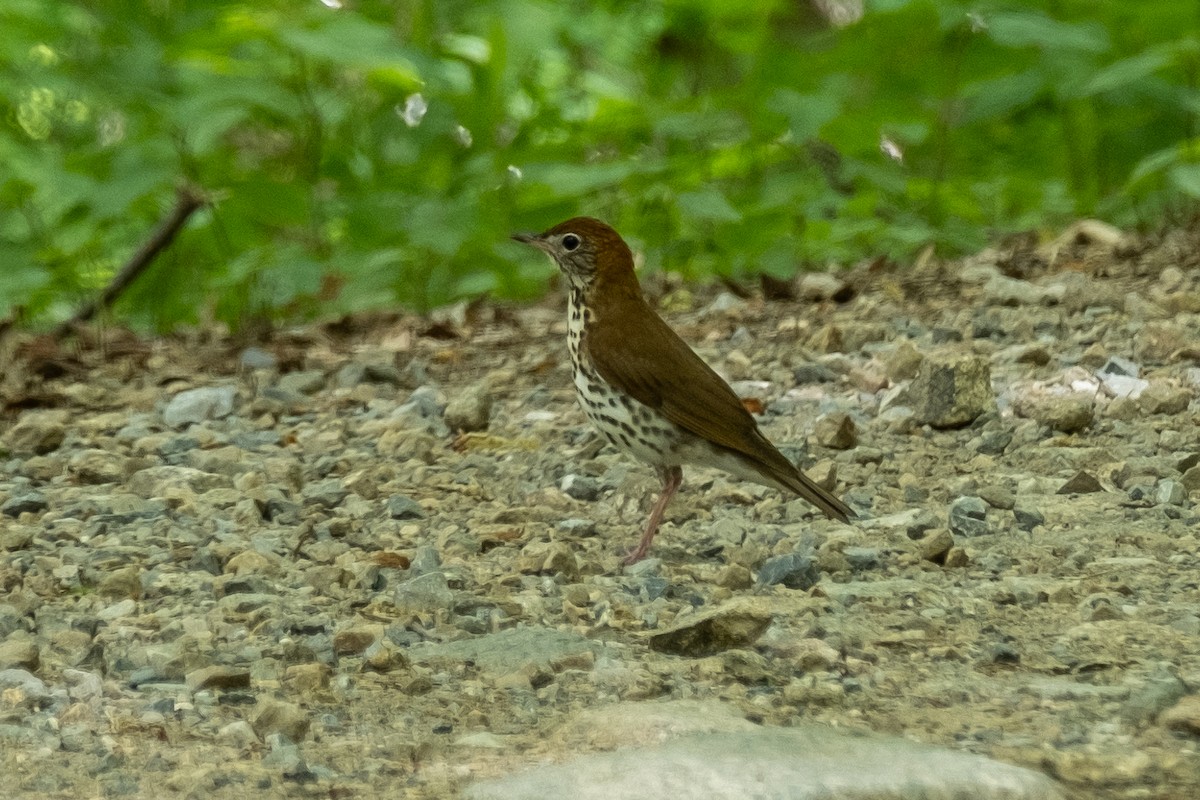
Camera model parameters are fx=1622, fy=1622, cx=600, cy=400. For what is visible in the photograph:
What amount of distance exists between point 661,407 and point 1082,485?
1.01 meters

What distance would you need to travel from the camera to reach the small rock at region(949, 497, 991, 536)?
3.62 meters

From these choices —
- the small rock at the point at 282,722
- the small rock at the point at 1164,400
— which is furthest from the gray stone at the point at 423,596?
the small rock at the point at 1164,400

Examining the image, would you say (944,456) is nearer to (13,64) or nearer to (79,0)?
(13,64)

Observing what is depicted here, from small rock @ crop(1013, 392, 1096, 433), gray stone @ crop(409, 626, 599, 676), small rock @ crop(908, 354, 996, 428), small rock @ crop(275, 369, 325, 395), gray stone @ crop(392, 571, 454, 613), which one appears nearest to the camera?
gray stone @ crop(409, 626, 599, 676)

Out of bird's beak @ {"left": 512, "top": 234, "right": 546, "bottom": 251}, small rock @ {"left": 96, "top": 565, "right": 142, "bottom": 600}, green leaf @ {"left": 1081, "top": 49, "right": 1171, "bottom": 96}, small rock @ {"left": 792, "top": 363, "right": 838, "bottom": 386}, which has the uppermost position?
green leaf @ {"left": 1081, "top": 49, "right": 1171, "bottom": 96}

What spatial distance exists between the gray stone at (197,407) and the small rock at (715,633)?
8.35ft

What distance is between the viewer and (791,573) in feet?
10.9

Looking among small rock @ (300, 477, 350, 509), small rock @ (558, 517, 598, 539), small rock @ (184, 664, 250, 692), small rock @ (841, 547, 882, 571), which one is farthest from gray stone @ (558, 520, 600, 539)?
small rock @ (184, 664, 250, 692)

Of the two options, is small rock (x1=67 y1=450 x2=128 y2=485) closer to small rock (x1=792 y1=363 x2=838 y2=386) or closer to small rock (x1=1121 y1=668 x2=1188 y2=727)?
small rock (x1=792 y1=363 x2=838 y2=386)

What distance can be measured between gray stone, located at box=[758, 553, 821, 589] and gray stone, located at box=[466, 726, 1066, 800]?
3.32 ft

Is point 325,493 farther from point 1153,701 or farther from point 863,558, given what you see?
point 1153,701

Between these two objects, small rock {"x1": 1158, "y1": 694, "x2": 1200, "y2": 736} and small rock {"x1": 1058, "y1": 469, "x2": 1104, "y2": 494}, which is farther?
small rock {"x1": 1058, "y1": 469, "x2": 1104, "y2": 494}

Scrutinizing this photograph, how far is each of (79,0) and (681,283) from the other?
2.92 m

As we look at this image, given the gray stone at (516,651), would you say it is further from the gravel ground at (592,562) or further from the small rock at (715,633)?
the small rock at (715,633)
